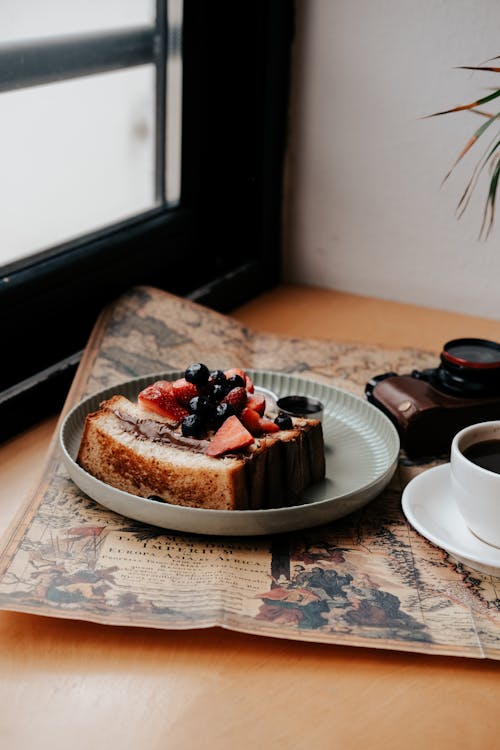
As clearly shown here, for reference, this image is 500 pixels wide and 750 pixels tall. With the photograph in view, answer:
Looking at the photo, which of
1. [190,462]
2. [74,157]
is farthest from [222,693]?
[74,157]

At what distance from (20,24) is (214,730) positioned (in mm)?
1003

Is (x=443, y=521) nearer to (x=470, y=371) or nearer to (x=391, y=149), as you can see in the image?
(x=470, y=371)

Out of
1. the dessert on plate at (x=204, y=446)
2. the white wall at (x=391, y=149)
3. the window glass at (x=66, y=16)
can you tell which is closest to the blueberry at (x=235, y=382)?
the dessert on plate at (x=204, y=446)

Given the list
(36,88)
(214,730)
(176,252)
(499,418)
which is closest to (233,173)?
(176,252)

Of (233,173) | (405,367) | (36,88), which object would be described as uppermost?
(36,88)

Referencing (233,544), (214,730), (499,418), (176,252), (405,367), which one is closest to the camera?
(214,730)

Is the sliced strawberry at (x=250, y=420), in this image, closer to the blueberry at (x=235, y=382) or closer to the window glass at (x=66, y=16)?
the blueberry at (x=235, y=382)

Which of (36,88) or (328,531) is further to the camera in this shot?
(36,88)

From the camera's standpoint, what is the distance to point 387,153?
1.84 metres

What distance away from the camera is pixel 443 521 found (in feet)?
3.45

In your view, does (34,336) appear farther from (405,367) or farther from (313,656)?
(313,656)

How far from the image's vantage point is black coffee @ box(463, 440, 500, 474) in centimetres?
101

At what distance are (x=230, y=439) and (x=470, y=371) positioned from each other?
1.24ft

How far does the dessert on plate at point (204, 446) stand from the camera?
1.03m
